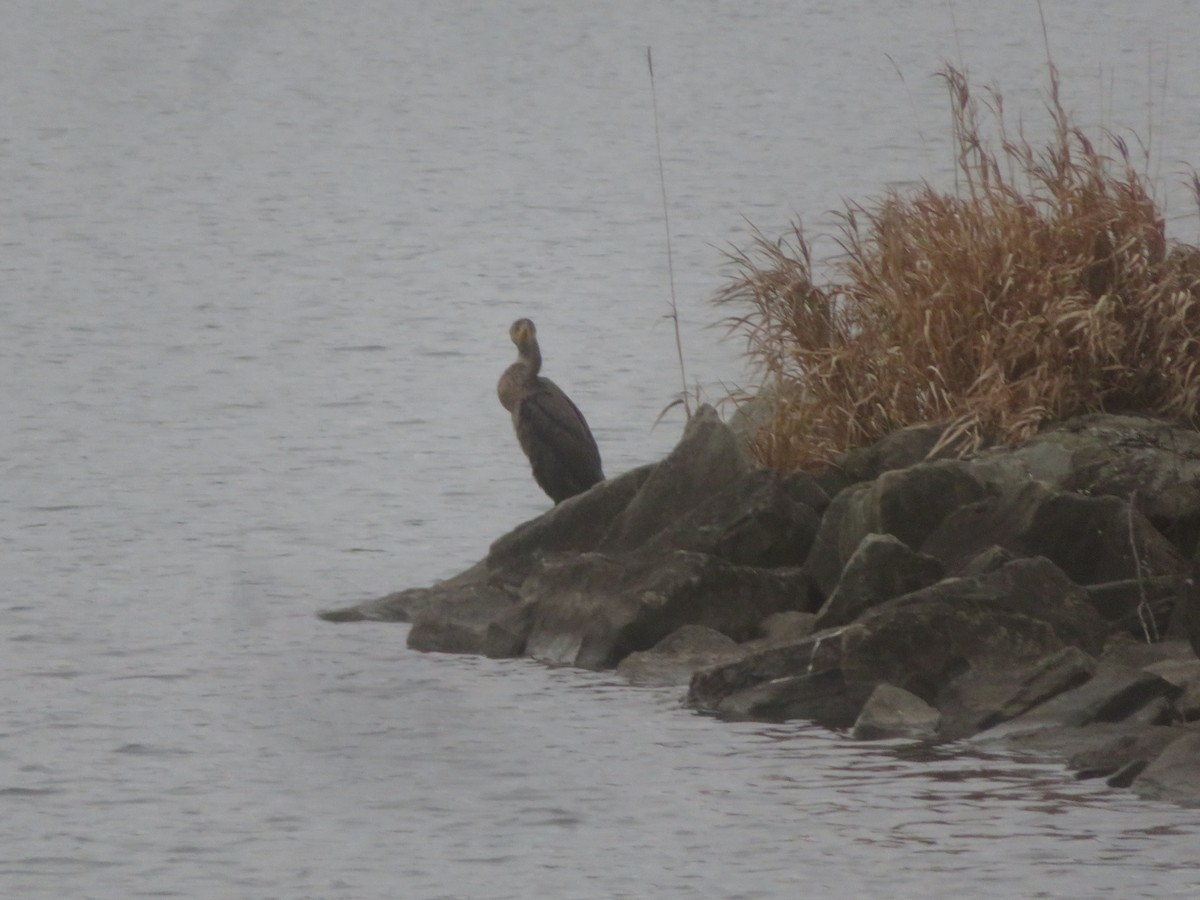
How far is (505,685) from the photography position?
30.9ft

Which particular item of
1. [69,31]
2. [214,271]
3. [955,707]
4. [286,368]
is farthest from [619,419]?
[69,31]

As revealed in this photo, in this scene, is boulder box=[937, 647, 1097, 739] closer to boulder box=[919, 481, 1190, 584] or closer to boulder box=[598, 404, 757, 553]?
boulder box=[919, 481, 1190, 584]

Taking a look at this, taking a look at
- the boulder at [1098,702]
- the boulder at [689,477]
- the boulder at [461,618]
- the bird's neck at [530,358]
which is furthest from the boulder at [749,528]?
the boulder at [1098,702]

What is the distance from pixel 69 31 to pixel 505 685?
37.6 metres

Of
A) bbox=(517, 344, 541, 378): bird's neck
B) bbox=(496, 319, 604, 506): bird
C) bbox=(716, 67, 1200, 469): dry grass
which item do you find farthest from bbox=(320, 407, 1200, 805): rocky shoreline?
bbox=(517, 344, 541, 378): bird's neck

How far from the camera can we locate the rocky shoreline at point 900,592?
27.0 ft

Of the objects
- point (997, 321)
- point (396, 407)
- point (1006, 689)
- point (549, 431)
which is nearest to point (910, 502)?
point (997, 321)

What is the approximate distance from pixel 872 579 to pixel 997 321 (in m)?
1.89

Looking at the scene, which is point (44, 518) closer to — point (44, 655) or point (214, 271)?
point (44, 655)

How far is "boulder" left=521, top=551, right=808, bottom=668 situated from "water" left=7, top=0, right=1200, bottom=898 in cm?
39

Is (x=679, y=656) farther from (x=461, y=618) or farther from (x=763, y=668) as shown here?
(x=461, y=618)

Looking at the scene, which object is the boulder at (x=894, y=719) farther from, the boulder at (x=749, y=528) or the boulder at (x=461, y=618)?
the boulder at (x=461, y=618)

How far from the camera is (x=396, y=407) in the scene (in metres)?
20.3

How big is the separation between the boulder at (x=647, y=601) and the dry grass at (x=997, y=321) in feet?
3.82
